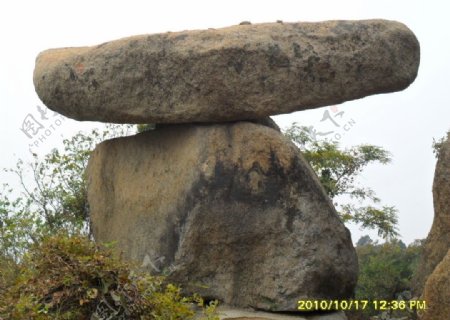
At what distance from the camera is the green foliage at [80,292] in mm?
8289

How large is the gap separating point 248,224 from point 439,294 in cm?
260

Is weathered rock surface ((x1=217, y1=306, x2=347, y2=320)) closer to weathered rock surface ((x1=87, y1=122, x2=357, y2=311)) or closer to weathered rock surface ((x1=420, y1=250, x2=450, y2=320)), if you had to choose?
weathered rock surface ((x1=87, y1=122, x2=357, y2=311))

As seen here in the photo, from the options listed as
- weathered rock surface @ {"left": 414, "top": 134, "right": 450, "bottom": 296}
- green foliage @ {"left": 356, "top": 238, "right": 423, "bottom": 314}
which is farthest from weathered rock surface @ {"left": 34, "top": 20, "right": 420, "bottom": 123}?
green foliage @ {"left": 356, "top": 238, "right": 423, "bottom": 314}

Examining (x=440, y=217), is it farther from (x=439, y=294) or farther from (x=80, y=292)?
(x=80, y=292)

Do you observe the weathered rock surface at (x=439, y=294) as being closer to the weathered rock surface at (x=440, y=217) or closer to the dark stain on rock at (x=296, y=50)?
the weathered rock surface at (x=440, y=217)

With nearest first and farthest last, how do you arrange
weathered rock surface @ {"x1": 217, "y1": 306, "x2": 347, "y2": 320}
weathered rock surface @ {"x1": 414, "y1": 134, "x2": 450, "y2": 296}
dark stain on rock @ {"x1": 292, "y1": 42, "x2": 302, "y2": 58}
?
1. weathered rock surface @ {"x1": 217, "y1": 306, "x2": 347, "y2": 320}
2. dark stain on rock @ {"x1": 292, "y1": 42, "x2": 302, "y2": 58}
3. weathered rock surface @ {"x1": 414, "y1": 134, "x2": 450, "y2": 296}

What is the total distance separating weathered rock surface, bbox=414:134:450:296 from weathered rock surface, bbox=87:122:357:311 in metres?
1.41

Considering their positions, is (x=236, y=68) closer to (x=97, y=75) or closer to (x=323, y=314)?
(x=97, y=75)

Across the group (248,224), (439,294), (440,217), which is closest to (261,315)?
(248,224)

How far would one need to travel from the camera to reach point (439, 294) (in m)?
9.29

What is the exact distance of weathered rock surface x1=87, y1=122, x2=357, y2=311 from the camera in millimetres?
10914

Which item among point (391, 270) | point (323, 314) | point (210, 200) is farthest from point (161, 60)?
point (391, 270)

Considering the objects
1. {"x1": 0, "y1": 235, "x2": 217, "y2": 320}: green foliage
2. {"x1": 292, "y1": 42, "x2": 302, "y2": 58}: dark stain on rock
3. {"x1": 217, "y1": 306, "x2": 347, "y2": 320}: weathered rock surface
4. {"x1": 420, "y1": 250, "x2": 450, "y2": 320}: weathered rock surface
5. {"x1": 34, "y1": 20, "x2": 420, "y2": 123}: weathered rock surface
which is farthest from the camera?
{"x1": 292, "y1": 42, "x2": 302, "y2": 58}: dark stain on rock

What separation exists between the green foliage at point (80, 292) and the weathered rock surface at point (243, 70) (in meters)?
2.91
